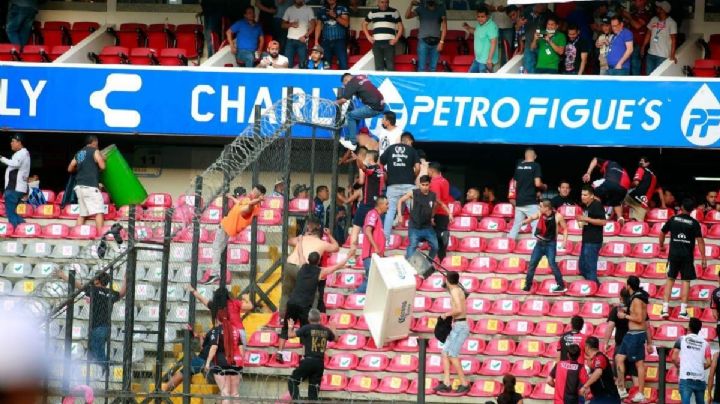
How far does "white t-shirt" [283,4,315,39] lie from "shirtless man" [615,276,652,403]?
909 centimetres

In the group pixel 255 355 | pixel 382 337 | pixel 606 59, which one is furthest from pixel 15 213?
pixel 606 59

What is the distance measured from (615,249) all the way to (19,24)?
11189 millimetres

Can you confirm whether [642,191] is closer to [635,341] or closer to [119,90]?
[635,341]

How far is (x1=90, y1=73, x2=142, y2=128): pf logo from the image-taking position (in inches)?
830

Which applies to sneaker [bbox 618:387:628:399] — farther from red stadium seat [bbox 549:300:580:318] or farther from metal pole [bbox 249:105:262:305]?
metal pole [bbox 249:105:262:305]

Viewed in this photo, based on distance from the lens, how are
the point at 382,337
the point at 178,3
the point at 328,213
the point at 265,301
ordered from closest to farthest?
1. the point at 382,337
2. the point at 265,301
3. the point at 328,213
4. the point at 178,3

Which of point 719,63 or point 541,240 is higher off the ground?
point 719,63

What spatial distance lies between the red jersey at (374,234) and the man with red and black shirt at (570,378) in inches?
143

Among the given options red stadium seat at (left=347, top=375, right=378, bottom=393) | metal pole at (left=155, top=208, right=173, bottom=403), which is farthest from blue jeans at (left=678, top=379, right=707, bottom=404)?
metal pole at (left=155, top=208, right=173, bottom=403)

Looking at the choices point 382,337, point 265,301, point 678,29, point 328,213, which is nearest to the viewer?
point 382,337

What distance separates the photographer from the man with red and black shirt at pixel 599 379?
13000 mm

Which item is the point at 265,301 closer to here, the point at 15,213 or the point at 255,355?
the point at 255,355

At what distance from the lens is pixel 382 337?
14422 mm

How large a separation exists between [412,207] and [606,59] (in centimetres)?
533
